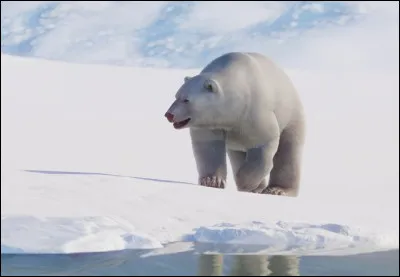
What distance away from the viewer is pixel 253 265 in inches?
185

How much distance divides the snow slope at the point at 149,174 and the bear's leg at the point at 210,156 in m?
0.24

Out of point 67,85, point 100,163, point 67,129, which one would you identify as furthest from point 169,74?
point 100,163

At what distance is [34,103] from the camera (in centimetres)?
2122

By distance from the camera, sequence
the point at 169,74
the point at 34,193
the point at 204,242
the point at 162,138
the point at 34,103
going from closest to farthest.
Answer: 1. the point at 204,242
2. the point at 34,193
3. the point at 162,138
4. the point at 34,103
5. the point at 169,74

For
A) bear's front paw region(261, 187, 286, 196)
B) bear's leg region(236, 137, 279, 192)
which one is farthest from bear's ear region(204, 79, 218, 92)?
bear's front paw region(261, 187, 286, 196)

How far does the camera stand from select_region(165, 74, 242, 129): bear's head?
838 cm

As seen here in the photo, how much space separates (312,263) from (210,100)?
3.80 metres

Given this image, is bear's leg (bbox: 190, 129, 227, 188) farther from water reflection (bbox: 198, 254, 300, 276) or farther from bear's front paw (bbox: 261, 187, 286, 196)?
water reflection (bbox: 198, 254, 300, 276)

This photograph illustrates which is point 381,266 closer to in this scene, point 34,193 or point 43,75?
point 34,193

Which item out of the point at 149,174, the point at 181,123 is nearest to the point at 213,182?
the point at 181,123

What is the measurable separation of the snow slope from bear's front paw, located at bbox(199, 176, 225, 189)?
15 cm

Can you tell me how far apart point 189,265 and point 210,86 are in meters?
3.95

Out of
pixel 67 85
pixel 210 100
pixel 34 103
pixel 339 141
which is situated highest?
pixel 67 85

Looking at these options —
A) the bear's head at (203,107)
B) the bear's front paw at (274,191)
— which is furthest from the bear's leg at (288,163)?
the bear's head at (203,107)
